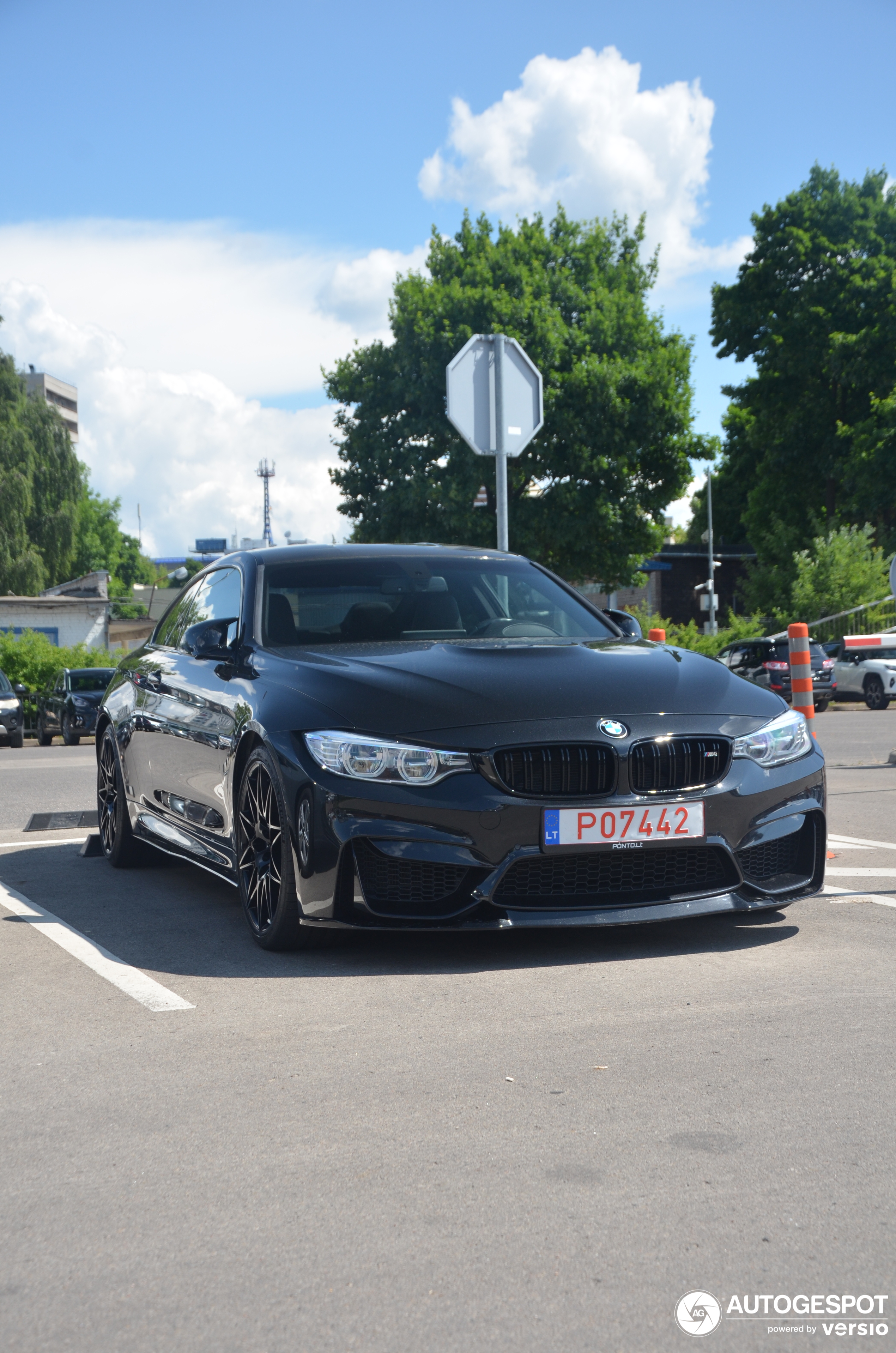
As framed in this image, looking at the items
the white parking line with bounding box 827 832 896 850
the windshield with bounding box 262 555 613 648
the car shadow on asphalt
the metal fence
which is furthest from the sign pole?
the metal fence

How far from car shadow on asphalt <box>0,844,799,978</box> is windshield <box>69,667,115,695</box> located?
21.9 metres

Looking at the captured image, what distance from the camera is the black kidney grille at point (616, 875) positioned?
4.61m

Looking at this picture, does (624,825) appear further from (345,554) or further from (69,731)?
(69,731)

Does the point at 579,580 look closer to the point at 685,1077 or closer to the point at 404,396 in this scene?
the point at 404,396

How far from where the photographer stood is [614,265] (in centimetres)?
4378

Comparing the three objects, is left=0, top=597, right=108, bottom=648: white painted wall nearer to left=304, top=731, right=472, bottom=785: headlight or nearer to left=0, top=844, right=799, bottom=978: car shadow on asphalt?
left=0, top=844, right=799, bottom=978: car shadow on asphalt

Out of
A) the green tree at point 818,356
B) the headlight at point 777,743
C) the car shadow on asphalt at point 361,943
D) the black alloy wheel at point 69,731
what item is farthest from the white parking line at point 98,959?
the green tree at point 818,356

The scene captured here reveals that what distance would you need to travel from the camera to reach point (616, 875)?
4715 mm

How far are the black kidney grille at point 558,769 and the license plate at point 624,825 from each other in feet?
0.25

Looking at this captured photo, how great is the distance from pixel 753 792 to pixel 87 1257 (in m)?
2.99

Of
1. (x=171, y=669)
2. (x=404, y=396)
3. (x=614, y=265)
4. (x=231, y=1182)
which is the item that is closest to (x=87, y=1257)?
(x=231, y=1182)

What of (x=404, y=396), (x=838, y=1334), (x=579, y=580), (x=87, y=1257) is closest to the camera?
(x=838, y=1334)

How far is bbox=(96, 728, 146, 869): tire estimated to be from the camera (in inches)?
283

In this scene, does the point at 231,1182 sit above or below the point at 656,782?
below
